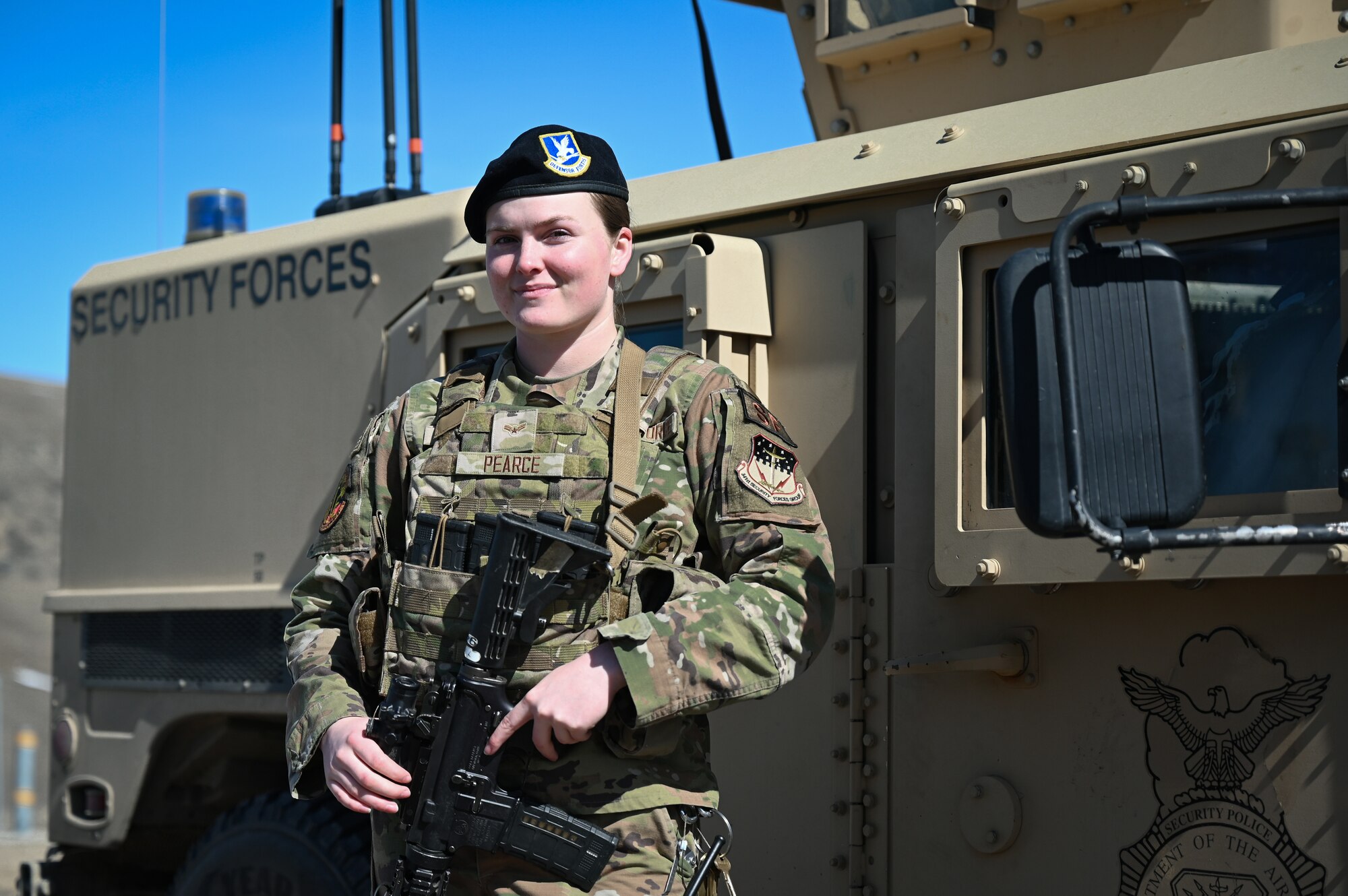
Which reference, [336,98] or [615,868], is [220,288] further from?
[615,868]

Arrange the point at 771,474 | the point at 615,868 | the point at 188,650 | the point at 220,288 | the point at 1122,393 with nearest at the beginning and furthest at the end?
1. the point at 1122,393
2. the point at 615,868
3. the point at 771,474
4. the point at 188,650
5. the point at 220,288

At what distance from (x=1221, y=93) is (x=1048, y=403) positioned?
1.03 meters

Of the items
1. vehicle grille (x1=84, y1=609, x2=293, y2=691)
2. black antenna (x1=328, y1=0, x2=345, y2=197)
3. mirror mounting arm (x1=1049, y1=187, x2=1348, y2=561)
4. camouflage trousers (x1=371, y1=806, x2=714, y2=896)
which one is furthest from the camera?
black antenna (x1=328, y1=0, x2=345, y2=197)

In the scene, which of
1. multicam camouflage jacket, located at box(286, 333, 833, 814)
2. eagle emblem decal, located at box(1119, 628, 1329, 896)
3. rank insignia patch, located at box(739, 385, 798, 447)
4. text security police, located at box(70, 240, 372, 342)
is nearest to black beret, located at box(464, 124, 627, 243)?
multicam camouflage jacket, located at box(286, 333, 833, 814)

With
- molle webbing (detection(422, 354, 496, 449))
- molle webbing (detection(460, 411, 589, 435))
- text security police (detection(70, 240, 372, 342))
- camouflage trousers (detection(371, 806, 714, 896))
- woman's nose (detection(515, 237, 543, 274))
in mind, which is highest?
text security police (detection(70, 240, 372, 342))

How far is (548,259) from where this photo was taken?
2379 mm

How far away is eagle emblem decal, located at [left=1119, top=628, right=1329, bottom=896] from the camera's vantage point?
7.72ft

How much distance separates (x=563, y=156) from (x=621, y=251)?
0.60ft

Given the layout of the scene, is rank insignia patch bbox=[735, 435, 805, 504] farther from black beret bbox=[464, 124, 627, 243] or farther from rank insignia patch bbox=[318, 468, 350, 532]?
rank insignia patch bbox=[318, 468, 350, 532]

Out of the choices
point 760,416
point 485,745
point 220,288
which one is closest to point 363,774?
point 485,745

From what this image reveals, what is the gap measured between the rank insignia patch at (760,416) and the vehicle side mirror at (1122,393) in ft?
2.16

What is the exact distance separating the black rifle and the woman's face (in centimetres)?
35

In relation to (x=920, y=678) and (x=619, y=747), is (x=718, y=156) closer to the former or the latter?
(x=920, y=678)

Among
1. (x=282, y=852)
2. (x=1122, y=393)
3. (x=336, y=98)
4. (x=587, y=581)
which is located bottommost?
(x=282, y=852)
